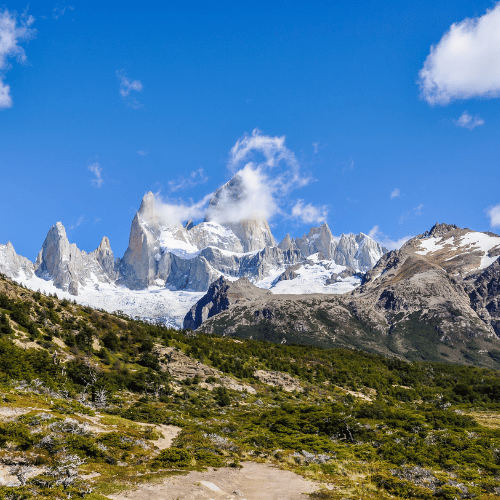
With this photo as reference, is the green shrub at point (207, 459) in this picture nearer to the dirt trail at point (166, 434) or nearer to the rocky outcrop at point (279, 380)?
the dirt trail at point (166, 434)

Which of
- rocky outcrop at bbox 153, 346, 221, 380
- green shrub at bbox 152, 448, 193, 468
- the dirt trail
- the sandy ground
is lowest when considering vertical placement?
the sandy ground

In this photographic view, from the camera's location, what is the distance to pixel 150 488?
1961 centimetres

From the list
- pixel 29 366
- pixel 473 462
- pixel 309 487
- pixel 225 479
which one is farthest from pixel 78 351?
pixel 473 462

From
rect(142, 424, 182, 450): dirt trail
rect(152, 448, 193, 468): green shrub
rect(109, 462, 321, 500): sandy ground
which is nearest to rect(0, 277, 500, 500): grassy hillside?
rect(152, 448, 193, 468): green shrub

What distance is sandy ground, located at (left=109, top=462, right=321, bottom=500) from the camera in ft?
62.9

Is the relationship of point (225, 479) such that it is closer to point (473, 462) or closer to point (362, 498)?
point (362, 498)

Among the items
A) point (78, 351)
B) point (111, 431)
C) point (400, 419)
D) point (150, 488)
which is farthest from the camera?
A: point (78, 351)

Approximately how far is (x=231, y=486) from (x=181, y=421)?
15.2 metres

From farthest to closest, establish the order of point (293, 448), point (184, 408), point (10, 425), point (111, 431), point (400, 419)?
1. point (184, 408)
2. point (400, 419)
3. point (293, 448)
4. point (111, 431)
5. point (10, 425)

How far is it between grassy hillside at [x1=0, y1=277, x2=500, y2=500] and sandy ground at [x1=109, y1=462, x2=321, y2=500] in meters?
1.00

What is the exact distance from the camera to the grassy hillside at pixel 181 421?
21.7m

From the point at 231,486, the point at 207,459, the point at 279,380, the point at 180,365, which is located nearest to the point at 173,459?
the point at 207,459

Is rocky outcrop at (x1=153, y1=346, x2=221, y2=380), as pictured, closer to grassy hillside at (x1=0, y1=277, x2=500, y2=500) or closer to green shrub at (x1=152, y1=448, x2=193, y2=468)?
grassy hillside at (x1=0, y1=277, x2=500, y2=500)

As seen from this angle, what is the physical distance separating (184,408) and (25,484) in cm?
2855
